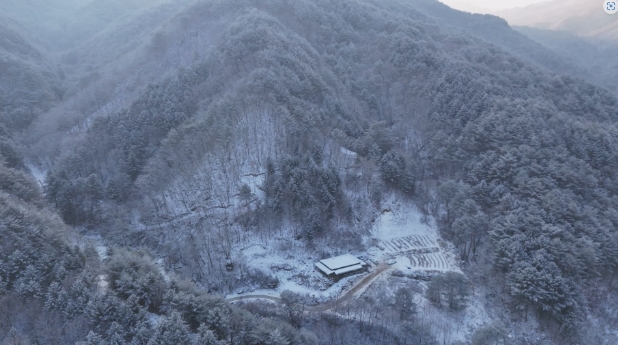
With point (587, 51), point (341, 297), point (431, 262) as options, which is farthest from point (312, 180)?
point (587, 51)

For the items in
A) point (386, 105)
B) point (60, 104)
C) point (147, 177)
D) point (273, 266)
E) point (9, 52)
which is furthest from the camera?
point (9, 52)

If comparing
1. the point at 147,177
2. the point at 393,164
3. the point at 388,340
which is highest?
the point at 393,164

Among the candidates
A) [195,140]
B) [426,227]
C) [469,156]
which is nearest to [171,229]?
[195,140]

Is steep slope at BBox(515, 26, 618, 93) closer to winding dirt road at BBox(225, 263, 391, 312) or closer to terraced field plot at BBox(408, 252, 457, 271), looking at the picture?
terraced field plot at BBox(408, 252, 457, 271)

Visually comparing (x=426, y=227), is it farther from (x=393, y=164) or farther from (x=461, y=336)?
(x=461, y=336)

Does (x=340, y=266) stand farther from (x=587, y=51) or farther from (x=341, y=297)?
(x=587, y=51)

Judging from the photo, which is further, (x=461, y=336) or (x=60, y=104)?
(x=60, y=104)

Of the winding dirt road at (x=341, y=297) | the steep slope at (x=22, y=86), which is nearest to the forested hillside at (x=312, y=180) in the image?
the winding dirt road at (x=341, y=297)
